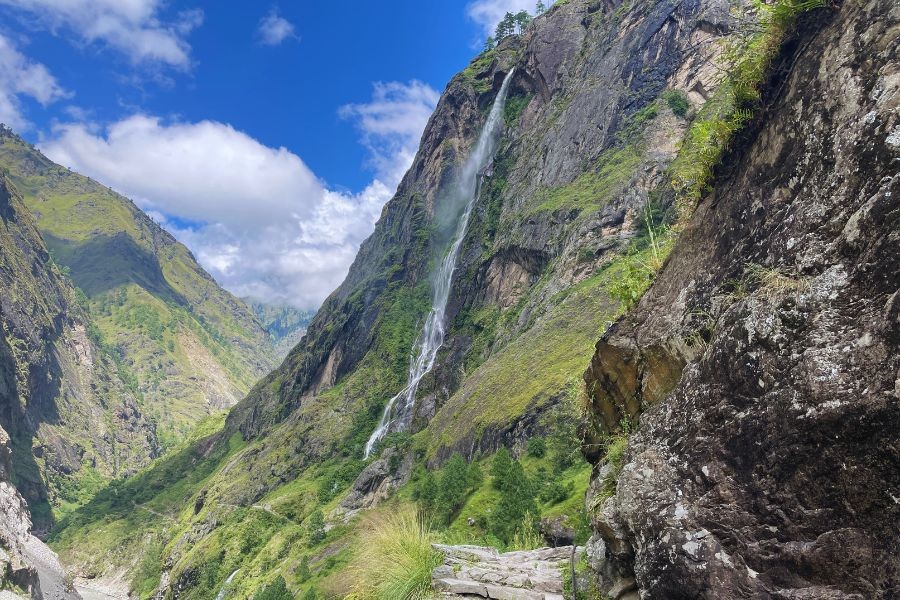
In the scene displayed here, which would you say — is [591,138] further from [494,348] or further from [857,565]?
[857,565]

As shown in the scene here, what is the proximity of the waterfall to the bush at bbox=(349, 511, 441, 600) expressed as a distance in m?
58.1

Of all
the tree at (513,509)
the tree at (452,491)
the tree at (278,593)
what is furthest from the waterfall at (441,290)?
the tree at (513,509)

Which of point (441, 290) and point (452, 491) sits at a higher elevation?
point (441, 290)

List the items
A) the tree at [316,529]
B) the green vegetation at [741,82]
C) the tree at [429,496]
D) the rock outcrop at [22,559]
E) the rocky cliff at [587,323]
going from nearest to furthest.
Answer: the rocky cliff at [587,323] < the green vegetation at [741,82] < the tree at [429,496] < the rock outcrop at [22,559] < the tree at [316,529]

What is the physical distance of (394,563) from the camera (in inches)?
318

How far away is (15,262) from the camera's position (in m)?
172

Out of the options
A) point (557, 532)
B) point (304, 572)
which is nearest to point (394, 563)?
point (557, 532)

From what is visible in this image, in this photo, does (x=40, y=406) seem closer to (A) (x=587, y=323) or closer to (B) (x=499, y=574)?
(A) (x=587, y=323)

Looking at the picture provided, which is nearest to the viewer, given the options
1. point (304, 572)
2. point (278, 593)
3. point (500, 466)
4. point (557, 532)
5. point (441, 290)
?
point (557, 532)

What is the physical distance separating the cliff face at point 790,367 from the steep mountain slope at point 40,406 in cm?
16144

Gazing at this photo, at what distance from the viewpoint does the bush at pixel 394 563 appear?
7781 millimetres

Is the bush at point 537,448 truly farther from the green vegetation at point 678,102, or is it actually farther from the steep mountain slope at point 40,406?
the steep mountain slope at point 40,406

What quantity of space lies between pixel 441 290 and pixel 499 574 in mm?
80363

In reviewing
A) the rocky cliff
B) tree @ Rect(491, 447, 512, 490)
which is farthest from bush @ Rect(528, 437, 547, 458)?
tree @ Rect(491, 447, 512, 490)
